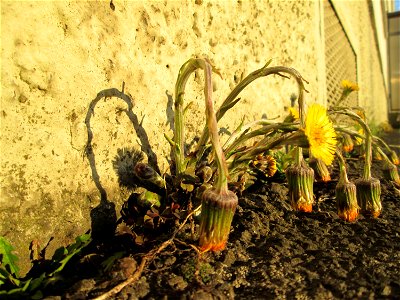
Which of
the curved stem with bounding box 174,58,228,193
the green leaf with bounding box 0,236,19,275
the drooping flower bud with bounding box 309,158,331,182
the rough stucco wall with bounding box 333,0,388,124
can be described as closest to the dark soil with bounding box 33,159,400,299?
the green leaf with bounding box 0,236,19,275

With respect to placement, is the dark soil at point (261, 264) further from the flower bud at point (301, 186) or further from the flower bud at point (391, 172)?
the flower bud at point (391, 172)

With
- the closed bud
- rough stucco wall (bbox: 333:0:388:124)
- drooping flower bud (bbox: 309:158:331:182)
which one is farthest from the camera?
rough stucco wall (bbox: 333:0:388:124)

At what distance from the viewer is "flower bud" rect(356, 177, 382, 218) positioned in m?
1.62

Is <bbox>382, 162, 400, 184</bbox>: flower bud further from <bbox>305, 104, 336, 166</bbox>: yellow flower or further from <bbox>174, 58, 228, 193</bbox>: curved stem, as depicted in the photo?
<bbox>174, 58, 228, 193</bbox>: curved stem

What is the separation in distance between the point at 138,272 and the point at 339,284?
0.55m

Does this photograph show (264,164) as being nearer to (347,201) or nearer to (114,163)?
(347,201)

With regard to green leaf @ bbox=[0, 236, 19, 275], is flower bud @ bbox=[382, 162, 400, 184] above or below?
above

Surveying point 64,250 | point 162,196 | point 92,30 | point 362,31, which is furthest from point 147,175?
point 362,31

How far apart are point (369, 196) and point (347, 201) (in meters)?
0.17

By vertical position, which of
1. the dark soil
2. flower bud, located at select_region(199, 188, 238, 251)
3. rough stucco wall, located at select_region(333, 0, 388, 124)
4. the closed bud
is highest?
rough stucco wall, located at select_region(333, 0, 388, 124)

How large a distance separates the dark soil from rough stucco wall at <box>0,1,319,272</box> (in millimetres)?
207

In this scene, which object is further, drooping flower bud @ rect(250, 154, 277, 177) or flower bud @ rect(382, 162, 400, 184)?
flower bud @ rect(382, 162, 400, 184)

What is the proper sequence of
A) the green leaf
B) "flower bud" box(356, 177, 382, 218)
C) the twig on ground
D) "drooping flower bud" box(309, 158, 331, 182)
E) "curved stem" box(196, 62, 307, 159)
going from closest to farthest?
1. the twig on ground
2. the green leaf
3. "curved stem" box(196, 62, 307, 159)
4. "flower bud" box(356, 177, 382, 218)
5. "drooping flower bud" box(309, 158, 331, 182)

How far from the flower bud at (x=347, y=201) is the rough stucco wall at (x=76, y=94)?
2.40 ft
